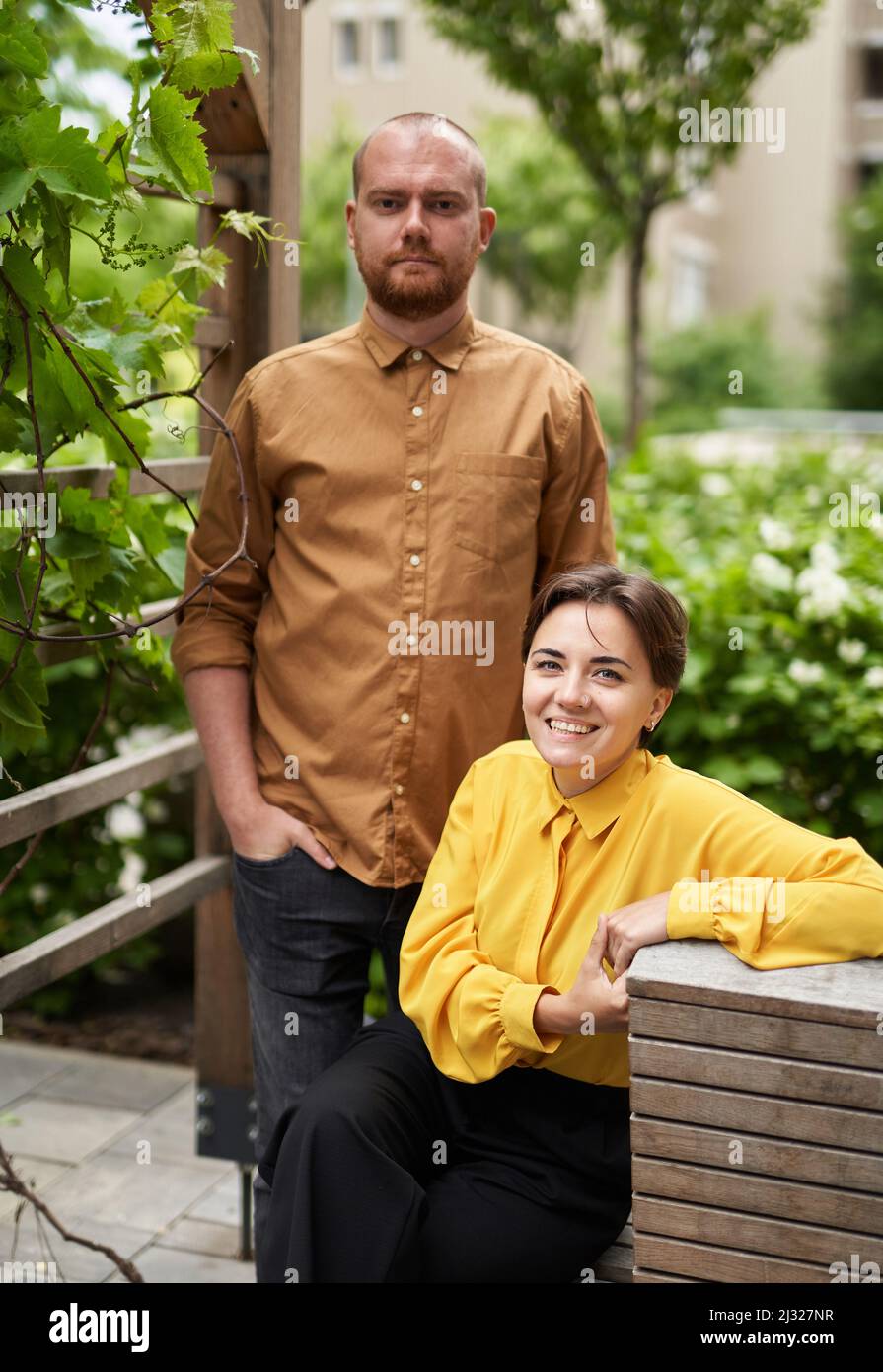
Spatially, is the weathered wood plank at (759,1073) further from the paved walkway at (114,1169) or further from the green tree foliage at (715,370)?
the green tree foliage at (715,370)

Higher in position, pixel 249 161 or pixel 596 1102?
pixel 249 161

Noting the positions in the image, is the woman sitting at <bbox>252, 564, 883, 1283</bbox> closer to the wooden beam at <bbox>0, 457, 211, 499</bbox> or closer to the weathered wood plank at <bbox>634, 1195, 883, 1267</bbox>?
the weathered wood plank at <bbox>634, 1195, 883, 1267</bbox>

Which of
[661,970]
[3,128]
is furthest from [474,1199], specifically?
[3,128]

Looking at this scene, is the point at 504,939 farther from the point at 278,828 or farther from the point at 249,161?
the point at 249,161

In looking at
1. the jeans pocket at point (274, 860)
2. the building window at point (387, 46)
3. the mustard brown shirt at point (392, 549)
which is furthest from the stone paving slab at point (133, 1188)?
the building window at point (387, 46)

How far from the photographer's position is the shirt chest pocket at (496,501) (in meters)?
2.46

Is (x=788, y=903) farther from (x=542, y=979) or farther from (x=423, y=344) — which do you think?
(x=423, y=344)

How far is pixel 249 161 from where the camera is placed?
2.95 meters

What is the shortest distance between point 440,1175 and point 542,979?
34 cm

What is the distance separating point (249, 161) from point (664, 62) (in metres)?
4.39

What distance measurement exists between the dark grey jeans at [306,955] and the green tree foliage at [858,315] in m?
26.0

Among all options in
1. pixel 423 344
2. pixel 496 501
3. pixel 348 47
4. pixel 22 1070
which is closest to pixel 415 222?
pixel 423 344
